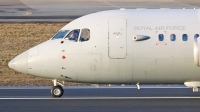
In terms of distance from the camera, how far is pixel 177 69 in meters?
18.7

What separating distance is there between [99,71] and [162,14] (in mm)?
2444
